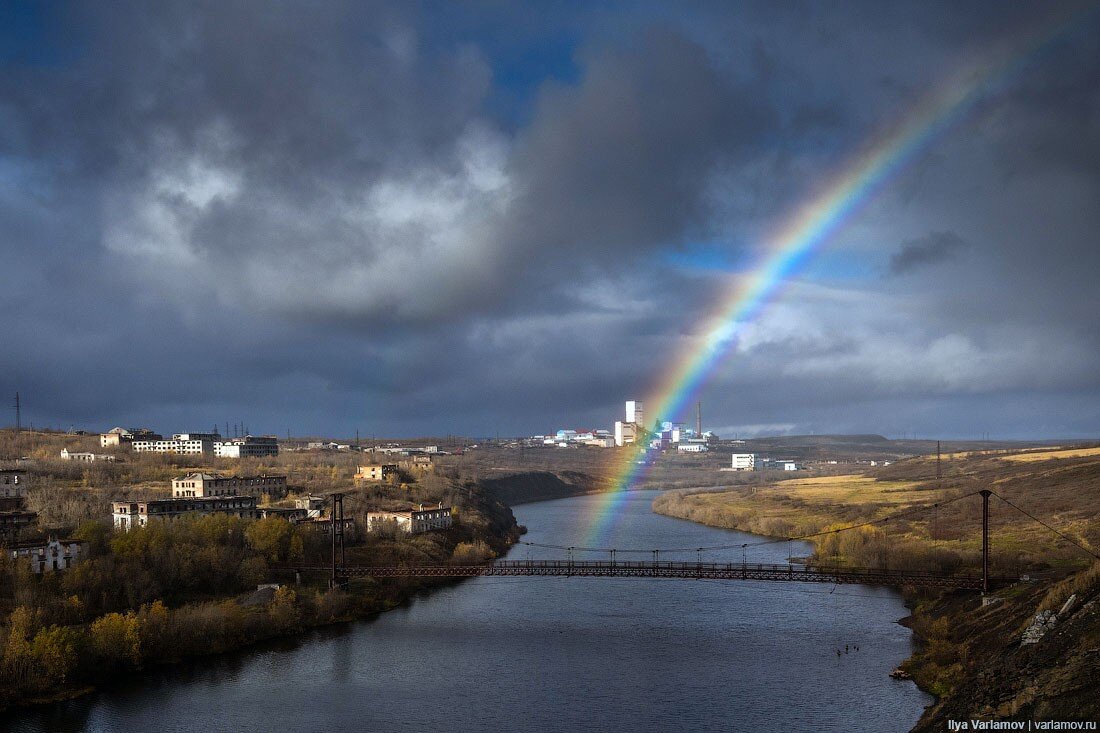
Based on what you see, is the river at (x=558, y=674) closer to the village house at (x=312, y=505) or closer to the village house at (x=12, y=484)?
the village house at (x=312, y=505)

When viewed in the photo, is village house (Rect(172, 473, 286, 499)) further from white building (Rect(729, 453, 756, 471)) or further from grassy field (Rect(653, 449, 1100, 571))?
white building (Rect(729, 453, 756, 471))

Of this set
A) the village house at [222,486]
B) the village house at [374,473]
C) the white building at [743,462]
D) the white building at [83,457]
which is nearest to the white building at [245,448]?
the white building at [83,457]

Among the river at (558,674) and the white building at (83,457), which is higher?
the white building at (83,457)

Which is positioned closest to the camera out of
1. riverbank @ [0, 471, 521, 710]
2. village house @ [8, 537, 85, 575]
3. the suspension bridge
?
riverbank @ [0, 471, 521, 710]

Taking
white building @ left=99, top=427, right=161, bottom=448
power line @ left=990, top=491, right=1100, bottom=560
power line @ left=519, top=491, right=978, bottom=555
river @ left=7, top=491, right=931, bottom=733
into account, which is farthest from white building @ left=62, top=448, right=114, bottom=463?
power line @ left=990, top=491, right=1100, bottom=560

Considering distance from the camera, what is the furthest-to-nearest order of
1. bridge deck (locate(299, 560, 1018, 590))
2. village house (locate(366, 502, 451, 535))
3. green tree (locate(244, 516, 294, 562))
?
village house (locate(366, 502, 451, 535)) → green tree (locate(244, 516, 294, 562)) → bridge deck (locate(299, 560, 1018, 590))
